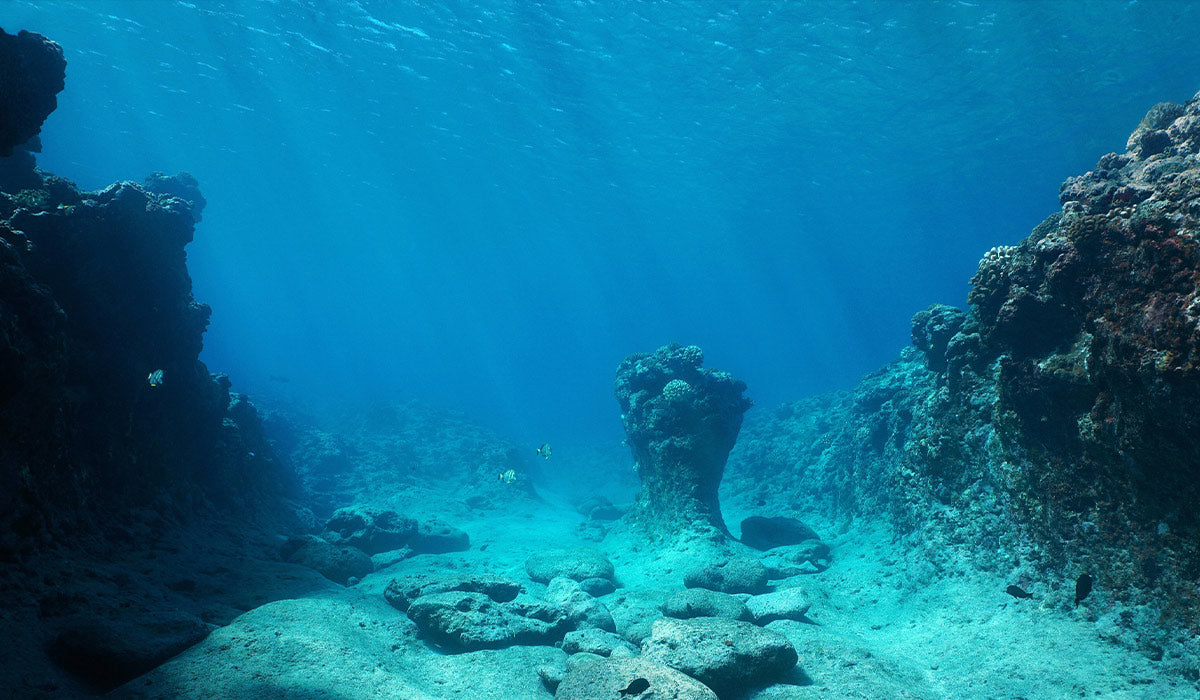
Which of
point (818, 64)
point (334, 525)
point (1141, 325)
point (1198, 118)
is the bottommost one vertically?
point (1141, 325)

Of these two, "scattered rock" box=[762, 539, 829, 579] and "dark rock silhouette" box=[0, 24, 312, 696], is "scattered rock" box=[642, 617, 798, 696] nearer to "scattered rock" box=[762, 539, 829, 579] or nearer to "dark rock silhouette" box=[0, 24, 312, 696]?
"dark rock silhouette" box=[0, 24, 312, 696]

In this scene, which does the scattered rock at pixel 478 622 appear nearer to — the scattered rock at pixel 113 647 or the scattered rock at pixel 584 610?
the scattered rock at pixel 584 610

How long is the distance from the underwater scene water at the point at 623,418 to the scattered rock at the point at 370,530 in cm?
13

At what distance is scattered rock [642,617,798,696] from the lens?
19.8 ft

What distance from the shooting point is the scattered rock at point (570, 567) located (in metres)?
12.4

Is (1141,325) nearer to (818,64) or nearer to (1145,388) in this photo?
(1145,388)

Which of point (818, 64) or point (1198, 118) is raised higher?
point (818, 64)

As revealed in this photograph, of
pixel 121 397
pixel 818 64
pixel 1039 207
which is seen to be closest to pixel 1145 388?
pixel 121 397

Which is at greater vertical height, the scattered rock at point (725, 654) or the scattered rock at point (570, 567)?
the scattered rock at point (570, 567)

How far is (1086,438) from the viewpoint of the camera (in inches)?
252

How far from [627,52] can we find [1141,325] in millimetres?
26688

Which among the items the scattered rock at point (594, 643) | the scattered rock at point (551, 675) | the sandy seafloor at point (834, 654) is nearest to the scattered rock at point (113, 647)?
the sandy seafloor at point (834, 654)

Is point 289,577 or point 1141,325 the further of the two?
point 289,577

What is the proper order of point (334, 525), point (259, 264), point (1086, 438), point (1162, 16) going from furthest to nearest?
point (259, 264) < point (1162, 16) < point (334, 525) < point (1086, 438)
